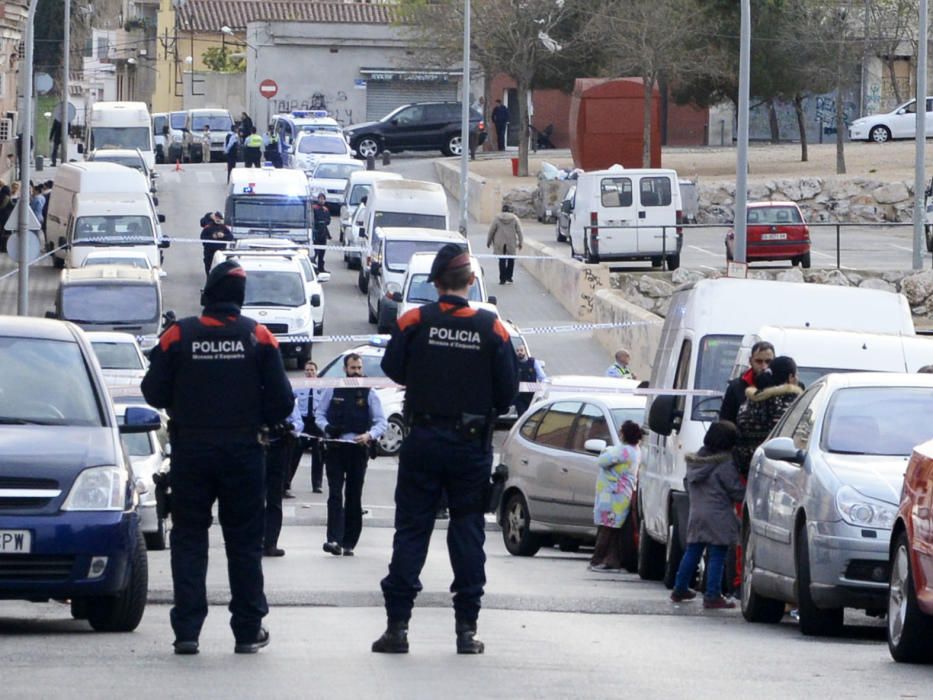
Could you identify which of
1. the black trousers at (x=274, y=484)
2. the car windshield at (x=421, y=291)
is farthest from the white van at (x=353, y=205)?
the black trousers at (x=274, y=484)

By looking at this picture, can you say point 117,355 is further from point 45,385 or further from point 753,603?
point 45,385

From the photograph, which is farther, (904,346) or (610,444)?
(610,444)

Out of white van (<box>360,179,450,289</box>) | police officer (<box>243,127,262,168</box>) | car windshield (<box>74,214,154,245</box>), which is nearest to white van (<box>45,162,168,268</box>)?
car windshield (<box>74,214,154,245</box>)

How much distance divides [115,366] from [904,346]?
1261 centimetres

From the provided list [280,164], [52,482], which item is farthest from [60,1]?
[52,482]

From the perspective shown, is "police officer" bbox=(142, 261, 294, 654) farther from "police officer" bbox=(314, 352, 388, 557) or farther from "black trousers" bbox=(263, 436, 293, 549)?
"police officer" bbox=(314, 352, 388, 557)

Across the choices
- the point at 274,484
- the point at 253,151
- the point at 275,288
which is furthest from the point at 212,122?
the point at 274,484

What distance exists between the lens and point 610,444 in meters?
17.7

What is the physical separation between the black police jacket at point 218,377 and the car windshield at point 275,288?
2545 cm

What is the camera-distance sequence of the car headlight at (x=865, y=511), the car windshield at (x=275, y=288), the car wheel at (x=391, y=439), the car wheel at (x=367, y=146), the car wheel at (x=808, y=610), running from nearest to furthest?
the car headlight at (x=865, y=511), the car wheel at (x=808, y=610), the car wheel at (x=391, y=439), the car windshield at (x=275, y=288), the car wheel at (x=367, y=146)

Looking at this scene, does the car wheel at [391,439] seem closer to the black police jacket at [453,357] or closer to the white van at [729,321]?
the white van at [729,321]

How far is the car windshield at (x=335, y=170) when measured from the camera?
55938 millimetres

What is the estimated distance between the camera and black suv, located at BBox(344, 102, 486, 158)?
68.7 meters

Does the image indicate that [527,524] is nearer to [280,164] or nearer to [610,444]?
[610,444]
